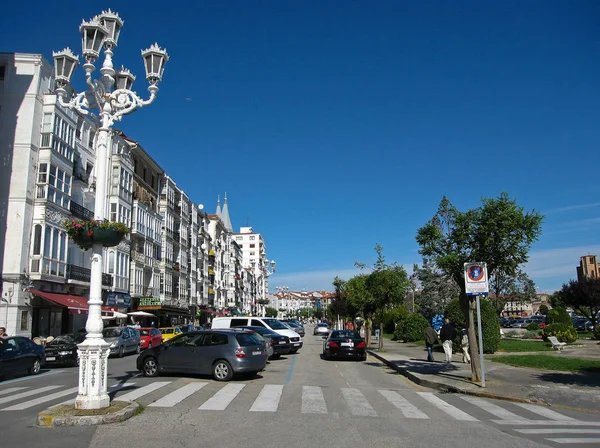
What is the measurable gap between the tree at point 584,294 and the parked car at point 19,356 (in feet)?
161

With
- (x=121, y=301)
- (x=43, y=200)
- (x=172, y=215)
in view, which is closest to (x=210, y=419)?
(x=43, y=200)

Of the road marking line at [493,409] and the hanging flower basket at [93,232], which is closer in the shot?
the hanging flower basket at [93,232]

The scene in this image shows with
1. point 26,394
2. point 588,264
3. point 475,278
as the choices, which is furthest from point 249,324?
point 588,264

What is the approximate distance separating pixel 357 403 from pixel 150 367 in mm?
7381

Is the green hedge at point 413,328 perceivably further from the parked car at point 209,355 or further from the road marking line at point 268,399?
the road marking line at point 268,399

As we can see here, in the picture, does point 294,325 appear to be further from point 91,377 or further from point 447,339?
point 91,377

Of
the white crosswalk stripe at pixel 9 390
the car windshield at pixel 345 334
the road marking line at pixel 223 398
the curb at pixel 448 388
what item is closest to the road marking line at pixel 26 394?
the white crosswalk stripe at pixel 9 390

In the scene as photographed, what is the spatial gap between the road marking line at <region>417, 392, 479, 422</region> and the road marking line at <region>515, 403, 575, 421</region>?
5.31 ft

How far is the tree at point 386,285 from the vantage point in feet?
102

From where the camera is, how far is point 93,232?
32.0 feet

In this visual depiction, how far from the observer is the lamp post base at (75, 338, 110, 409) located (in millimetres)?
9062

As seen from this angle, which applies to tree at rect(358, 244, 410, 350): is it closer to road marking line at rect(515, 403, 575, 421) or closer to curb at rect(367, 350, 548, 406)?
curb at rect(367, 350, 548, 406)

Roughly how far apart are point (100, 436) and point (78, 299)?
26891mm

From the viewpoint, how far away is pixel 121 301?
39875mm
